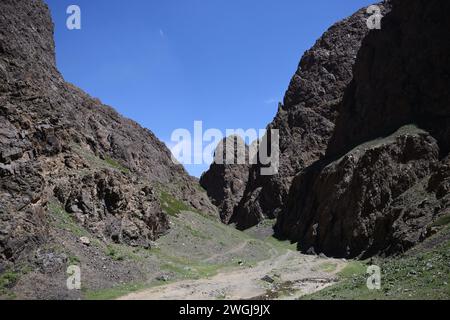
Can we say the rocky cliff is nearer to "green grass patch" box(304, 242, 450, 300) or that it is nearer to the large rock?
the large rock

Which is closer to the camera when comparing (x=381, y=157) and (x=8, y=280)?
(x=8, y=280)

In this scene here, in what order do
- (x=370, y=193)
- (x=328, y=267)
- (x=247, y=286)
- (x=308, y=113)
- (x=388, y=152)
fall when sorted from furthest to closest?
(x=308, y=113) < (x=388, y=152) < (x=370, y=193) < (x=328, y=267) < (x=247, y=286)

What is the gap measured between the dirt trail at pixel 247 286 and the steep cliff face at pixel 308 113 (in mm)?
82299

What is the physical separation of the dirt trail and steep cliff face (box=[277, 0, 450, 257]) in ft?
42.4

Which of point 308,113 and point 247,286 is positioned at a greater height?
point 308,113

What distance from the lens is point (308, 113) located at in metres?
147

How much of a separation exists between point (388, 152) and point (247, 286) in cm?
5021

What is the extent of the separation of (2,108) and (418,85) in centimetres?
7910

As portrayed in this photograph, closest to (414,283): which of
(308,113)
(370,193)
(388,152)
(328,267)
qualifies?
(328,267)

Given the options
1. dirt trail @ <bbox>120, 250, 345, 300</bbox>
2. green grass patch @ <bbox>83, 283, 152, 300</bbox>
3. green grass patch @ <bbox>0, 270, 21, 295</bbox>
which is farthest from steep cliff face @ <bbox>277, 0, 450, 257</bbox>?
green grass patch @ <bbox>0, 270, 21, 295</bbox>

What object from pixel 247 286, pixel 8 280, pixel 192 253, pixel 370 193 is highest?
pixel 370 193

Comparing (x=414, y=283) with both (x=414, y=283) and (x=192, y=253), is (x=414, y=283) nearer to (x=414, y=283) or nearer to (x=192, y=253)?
(x=414, y=283)

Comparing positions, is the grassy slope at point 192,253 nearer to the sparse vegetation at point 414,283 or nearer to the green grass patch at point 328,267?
the green grass patch at point 328,267
